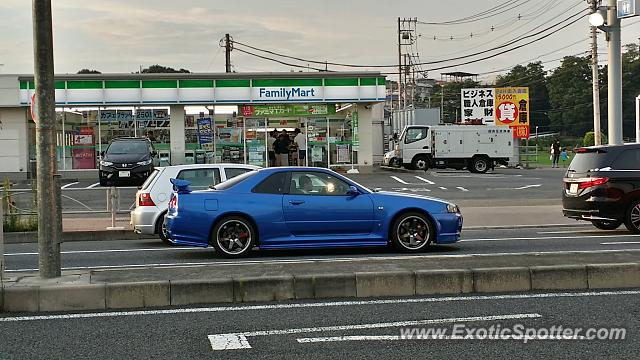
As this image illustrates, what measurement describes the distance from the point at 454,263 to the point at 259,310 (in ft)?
8.83

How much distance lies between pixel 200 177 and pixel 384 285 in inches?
264

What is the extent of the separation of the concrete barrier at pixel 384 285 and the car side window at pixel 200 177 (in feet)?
21.1

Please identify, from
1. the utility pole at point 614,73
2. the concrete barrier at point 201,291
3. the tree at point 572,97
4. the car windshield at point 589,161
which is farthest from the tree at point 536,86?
the concrete barrier at point 201,291

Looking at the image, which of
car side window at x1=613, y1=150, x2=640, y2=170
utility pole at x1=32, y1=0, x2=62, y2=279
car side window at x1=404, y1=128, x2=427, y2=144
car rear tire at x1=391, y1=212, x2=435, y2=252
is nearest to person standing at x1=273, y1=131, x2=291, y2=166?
car side window at x1=404, y1=128, x2=427, y2=144

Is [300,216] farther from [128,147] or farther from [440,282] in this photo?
[128,147]

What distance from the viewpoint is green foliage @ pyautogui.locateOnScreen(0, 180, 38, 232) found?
15.9 metres

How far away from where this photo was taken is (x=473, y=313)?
7.05m

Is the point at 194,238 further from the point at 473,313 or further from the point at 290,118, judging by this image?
the point at 290,118

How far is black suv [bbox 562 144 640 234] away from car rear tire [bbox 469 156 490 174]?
23.0 meters

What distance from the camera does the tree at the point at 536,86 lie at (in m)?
116

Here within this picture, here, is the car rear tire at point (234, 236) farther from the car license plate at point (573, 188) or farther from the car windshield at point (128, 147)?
the car windshield at point (128, 147)

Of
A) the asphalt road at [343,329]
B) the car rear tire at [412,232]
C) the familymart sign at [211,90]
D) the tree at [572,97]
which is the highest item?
the tree at [572,97]

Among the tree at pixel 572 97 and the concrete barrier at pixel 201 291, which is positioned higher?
the tree at pixel 572 97

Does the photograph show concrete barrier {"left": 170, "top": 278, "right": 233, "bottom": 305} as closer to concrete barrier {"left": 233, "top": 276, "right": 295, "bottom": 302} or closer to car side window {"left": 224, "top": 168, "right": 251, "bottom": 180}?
concrete barrier {"left": 233, "top": 276, "right": 295, "bottom": 302}
